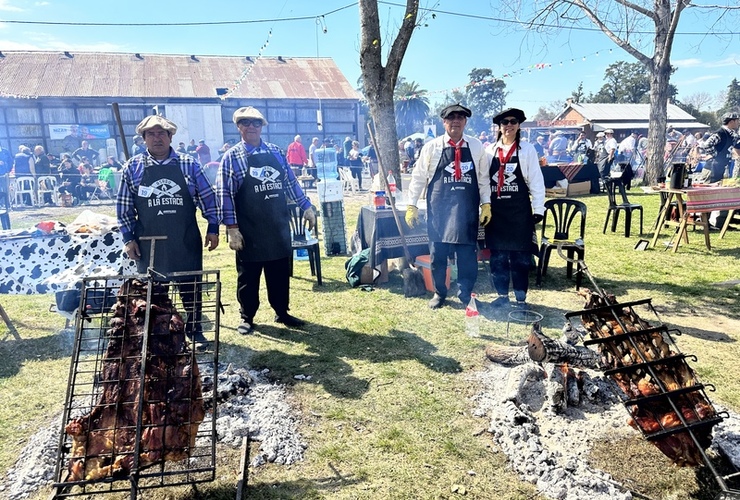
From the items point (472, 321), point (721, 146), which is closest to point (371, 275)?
point (472, 321)

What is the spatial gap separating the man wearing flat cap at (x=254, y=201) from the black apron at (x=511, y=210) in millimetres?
2399

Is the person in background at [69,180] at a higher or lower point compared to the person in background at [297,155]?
lower

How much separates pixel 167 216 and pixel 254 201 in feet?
2.80

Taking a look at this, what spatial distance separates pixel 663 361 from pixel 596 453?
2.53 ft

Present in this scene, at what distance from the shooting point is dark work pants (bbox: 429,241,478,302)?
19.0 ft

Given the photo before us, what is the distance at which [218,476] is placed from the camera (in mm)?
3004

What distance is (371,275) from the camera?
688cm

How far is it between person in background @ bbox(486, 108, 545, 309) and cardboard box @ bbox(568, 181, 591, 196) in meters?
11.1

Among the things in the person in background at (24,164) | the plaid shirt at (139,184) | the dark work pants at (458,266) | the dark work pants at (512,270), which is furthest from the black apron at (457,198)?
the person in background at (24,164)

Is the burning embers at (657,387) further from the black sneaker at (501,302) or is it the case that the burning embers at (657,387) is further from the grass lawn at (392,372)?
the black sneaker at (501,302)

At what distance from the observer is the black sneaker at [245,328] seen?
5254 mm

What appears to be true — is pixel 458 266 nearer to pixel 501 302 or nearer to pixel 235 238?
pixel 501 302

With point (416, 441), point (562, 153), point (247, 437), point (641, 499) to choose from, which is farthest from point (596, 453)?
point (562, 153)

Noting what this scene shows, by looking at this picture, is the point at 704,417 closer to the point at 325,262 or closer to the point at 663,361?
the point at 663,361
